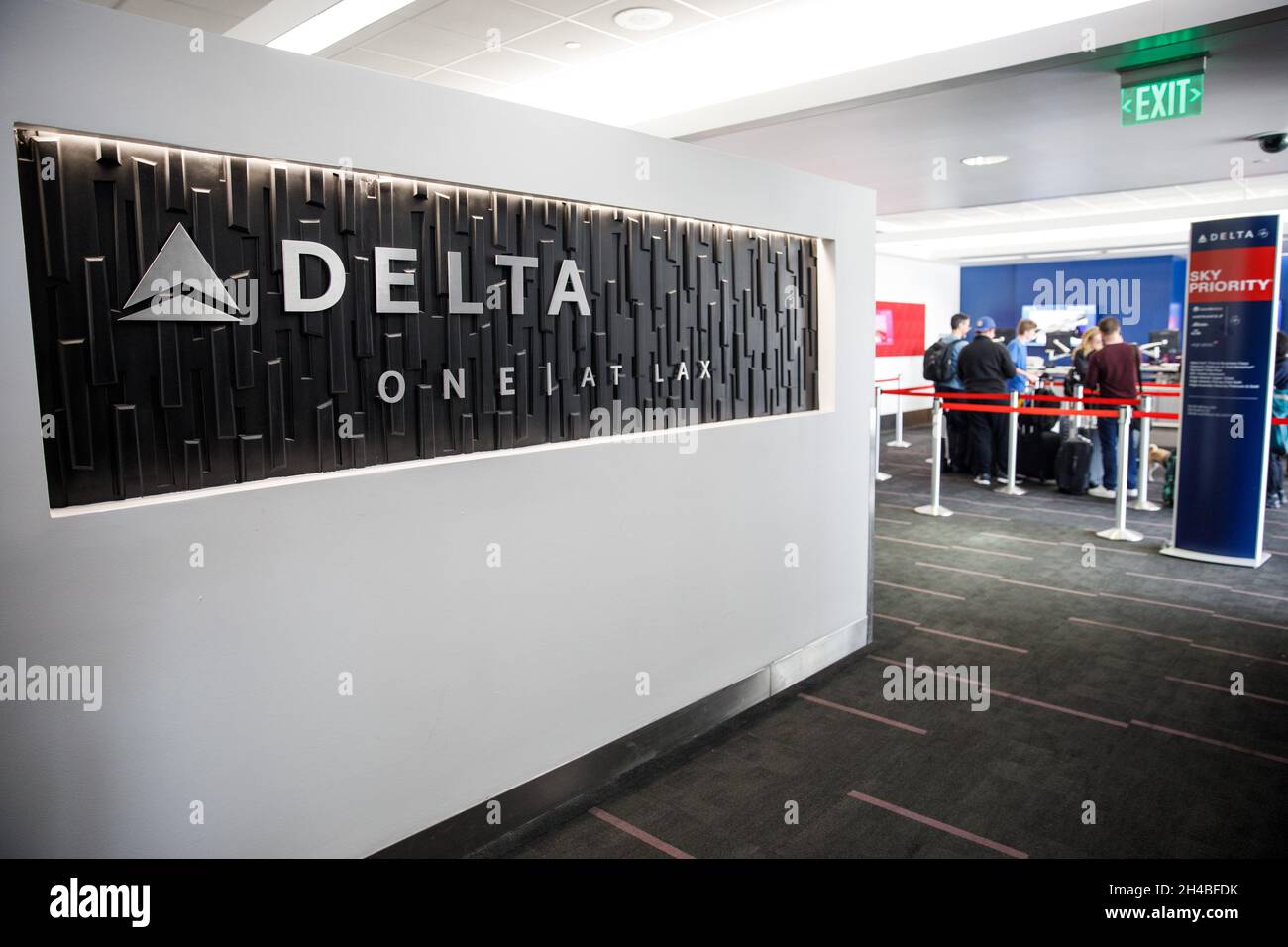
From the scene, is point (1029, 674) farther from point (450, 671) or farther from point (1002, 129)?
point (1002, 129)

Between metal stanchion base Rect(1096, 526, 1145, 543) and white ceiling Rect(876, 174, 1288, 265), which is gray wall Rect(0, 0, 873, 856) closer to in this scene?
metal stanchion base Rect(1096, 526, 1145, 543)

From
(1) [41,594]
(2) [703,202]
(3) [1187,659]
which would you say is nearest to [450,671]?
(1) [41,594]

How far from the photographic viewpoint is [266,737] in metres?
2.31

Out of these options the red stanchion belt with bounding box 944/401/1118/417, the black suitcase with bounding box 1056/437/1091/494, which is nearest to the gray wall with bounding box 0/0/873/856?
the red stanchion belt with bounding box 944/401/1118/417

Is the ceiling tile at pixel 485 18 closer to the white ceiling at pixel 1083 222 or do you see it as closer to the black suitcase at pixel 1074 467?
the black suitcase at pixel 1074 467

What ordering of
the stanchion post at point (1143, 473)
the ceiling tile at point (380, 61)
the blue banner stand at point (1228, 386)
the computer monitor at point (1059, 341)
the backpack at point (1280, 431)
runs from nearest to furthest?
the blue banner stand at point (1228, 386)
the ceiling tile at point (380, 61)
the stanchion post at point (1143, 473)
the backpack at point (1280, 431)
the computer monitor at point (1059, 341)

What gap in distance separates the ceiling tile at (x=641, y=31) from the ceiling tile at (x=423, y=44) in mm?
847

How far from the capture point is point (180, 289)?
6.98 ft

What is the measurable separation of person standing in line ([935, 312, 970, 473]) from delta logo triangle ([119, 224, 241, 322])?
348 inches

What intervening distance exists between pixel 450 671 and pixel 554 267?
1418mm

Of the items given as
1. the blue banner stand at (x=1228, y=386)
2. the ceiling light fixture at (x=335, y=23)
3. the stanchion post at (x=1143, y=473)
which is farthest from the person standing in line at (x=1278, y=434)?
the ceiling light fixture at (x=335, y=23)

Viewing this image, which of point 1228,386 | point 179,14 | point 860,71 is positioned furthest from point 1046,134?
point 179,14

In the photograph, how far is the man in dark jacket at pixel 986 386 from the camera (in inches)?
363

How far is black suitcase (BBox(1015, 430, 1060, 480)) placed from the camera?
29.9 ft
